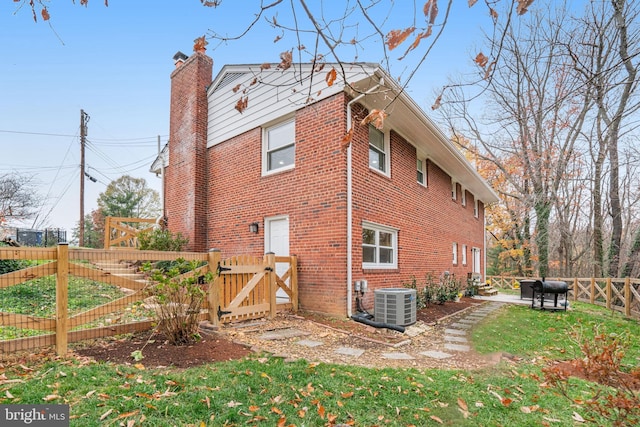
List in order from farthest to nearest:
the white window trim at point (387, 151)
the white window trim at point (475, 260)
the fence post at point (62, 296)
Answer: the white window trim at point (475, 260), the white window trim at point (387, 151), the fence post at point (62, 296)

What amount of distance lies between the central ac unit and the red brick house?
1.96 ft

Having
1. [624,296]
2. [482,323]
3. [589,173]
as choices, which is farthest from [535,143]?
[482,323]

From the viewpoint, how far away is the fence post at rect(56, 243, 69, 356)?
4195mm

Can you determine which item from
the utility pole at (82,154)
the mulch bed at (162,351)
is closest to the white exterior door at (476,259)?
the mulch bed at (162,351)

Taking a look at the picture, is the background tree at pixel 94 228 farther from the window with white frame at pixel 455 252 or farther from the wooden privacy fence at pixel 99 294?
the window with white frame at pixel 455 252

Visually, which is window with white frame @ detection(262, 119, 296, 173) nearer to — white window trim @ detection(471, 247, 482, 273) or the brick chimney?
the brick chimney

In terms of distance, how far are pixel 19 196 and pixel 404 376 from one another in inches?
781

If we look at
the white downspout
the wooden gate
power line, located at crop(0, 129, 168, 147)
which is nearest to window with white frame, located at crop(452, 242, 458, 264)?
the white downspout

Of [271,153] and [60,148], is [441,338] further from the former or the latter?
[60,148]

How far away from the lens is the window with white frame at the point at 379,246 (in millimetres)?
8039

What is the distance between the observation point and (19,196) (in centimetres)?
1628

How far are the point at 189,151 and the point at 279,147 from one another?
11.9ft

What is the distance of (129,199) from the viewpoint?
34875 millimetres

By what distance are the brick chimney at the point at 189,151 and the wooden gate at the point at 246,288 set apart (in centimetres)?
396
